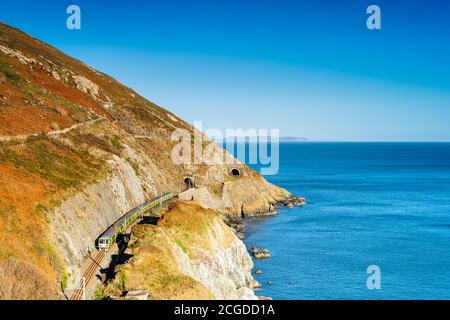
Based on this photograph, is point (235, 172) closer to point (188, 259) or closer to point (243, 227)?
point (243, 227)

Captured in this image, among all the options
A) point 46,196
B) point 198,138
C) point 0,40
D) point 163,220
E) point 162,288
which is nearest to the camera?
point 162,288

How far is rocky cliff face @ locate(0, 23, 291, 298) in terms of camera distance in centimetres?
4172

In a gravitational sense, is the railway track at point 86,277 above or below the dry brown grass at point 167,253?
below

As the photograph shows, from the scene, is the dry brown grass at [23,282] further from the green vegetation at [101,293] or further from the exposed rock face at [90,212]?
the exposed rock face at [90,212]

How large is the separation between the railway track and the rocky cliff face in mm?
1300

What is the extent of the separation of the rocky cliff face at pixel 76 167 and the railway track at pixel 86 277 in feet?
4.26

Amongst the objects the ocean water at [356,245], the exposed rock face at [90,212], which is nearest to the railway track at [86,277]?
the exposed rock face at [90,212]

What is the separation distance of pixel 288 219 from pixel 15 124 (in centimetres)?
6540

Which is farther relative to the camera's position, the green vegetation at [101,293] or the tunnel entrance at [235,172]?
the tunnel entrance at [235,172]

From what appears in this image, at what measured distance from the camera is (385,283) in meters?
62.2

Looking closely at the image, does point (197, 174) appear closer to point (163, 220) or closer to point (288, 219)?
point (288, 219)

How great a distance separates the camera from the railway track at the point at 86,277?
36.6 m

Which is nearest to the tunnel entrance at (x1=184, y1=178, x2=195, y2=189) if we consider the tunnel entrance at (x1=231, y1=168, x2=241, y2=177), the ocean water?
the tunnel entrance at (x1=231, y1=168, x2=241, y2=177)
